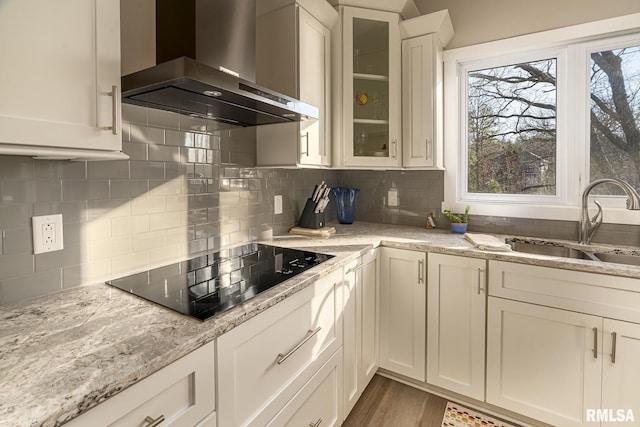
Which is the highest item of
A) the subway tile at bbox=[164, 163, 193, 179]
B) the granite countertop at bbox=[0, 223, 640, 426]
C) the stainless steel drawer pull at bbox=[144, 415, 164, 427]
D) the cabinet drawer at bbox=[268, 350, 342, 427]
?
the subway tile at bbox=[164, 163, 193, 179]

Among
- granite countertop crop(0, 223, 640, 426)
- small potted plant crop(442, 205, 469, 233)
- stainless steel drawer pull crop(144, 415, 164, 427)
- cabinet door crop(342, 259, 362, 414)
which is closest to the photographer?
granite countertop crop(0, 223, 640, 426)

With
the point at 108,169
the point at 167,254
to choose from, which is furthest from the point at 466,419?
the point at 108,169

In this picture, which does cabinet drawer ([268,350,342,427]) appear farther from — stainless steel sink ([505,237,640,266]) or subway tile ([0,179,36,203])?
stainless steel sink ([505,237,640,266])

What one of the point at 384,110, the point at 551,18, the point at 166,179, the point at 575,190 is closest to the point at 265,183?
the point at 166,179

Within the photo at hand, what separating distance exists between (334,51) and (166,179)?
1.31 m

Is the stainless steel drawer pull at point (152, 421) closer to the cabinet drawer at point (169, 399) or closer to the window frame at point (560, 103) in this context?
the cabinet drawer at point (169, 399)

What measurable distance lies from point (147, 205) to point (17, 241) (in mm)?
437

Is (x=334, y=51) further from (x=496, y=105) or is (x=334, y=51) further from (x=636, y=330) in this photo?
(x=636, y=330)

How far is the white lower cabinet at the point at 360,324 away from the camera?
164 cm

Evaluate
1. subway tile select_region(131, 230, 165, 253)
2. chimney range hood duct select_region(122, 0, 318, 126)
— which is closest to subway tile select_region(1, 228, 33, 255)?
subway tile select_region(131, 230, 165, 253)

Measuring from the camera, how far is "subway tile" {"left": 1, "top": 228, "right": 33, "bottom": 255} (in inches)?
39.0

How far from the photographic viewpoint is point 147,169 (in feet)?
4.50

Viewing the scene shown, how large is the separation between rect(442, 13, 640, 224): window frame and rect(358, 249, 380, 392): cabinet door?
0.88m

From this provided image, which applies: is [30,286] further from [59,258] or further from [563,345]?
[563,345]
